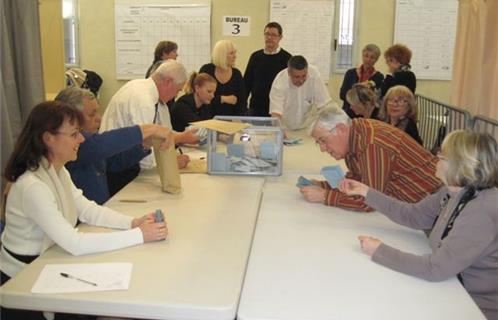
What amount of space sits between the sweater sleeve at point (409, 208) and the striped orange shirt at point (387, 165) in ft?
0.44

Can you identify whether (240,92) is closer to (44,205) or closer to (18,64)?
(18,64)

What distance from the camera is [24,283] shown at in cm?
153

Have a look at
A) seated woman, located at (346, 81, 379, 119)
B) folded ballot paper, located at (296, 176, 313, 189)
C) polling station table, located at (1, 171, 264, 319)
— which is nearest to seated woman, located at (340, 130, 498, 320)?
polling station table, located at (1, 171, 264, 319)

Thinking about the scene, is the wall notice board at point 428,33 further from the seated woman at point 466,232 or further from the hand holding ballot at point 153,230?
the hand holding ballot at point 153,230

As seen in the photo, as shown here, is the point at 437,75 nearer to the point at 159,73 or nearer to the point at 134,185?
the point at 159,73

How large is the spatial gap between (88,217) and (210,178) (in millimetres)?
861

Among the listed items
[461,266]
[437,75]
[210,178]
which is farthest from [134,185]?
[437,75]

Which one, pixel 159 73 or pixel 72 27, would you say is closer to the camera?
pixel 159 73

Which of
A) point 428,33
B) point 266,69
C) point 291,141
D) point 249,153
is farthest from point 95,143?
point 428,33

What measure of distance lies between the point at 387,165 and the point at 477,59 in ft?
7.51

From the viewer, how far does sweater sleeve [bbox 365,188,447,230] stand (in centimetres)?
203

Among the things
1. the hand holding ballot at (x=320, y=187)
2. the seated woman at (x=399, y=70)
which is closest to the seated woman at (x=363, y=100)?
the seated woman at (x=399, y=70)

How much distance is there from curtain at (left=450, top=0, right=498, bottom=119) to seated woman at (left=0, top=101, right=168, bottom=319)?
2.95 metres

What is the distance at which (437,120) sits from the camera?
479 cm
